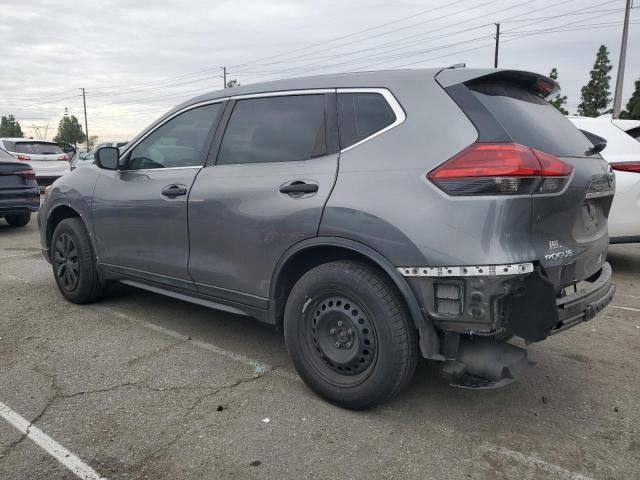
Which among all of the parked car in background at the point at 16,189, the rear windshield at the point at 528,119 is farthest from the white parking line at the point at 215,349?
the parked car in background at the point at 16,189

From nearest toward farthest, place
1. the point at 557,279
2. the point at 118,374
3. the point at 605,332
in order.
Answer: the point at 557,279, the point at 118,374, the point at 605,332

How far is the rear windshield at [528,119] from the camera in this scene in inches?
105

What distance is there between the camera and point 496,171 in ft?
8.05

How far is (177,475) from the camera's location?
95.2 inches

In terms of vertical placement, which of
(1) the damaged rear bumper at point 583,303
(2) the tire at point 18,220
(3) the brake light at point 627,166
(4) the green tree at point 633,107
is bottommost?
(2) the tire at point 18,220

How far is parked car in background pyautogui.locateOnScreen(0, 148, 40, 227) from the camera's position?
339 inches

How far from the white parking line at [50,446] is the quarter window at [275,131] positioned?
1885 mm

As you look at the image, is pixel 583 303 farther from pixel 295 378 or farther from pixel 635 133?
pixel 635 133

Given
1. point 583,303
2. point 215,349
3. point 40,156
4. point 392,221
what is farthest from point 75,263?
point 40,156

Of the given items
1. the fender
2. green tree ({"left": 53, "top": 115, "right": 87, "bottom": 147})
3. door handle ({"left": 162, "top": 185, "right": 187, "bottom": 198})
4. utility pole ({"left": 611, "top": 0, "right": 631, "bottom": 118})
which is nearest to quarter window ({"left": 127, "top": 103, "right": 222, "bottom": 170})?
door handle ({"left": 162, "top": 185, "right": 187, "bottom": 198})

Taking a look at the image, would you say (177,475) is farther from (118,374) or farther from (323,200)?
(323,200)

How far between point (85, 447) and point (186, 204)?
5.39ft

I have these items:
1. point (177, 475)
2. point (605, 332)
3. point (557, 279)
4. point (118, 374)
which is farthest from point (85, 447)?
point (605, 332)

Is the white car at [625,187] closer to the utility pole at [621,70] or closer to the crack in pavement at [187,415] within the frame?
the crack in pavement at [187,415]
